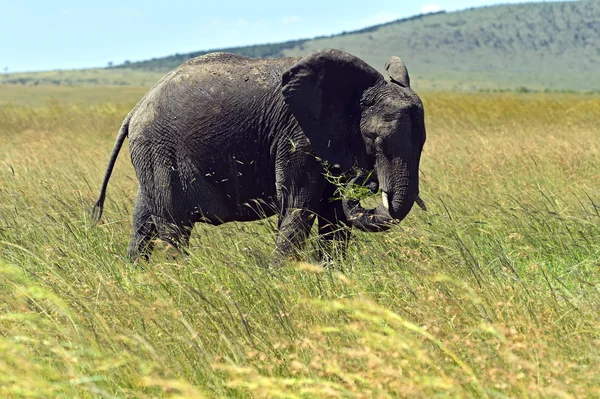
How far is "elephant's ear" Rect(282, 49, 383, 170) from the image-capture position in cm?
501

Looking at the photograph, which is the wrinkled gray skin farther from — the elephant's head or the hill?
the hill

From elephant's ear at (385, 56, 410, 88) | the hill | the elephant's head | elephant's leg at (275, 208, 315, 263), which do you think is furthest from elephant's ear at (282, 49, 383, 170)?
the hill

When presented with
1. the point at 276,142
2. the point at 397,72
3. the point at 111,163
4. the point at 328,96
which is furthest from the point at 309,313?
the point at 111,163

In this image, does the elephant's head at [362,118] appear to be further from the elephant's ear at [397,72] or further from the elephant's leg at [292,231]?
the elephant's leg at [292,231]

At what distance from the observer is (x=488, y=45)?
12112cm

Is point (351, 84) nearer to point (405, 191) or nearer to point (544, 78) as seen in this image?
point (405, 191)

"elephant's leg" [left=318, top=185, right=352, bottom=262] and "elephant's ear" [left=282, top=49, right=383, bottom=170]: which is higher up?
"elephant's ear" [left=282, top=49, right=383, bottom=170]

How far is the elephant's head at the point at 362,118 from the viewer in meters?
4.83

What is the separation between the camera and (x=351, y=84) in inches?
201

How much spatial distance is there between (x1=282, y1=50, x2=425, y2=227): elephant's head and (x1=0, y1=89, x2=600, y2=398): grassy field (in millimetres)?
322

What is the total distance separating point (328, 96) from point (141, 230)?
5.34 ft

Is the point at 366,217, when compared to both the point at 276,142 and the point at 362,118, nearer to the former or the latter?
the point at 362,118

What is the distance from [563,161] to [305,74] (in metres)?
4.63

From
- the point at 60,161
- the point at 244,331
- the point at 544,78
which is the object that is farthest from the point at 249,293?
the point at 544,78
